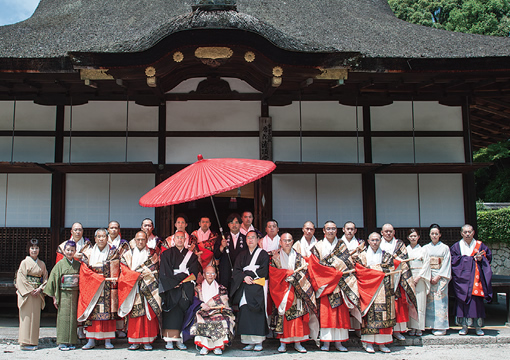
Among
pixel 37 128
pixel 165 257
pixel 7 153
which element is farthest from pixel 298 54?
pixel 7 153

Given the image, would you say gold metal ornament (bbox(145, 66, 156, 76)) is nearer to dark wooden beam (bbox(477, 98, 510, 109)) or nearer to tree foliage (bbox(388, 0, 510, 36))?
dark wooden beam (bbox(477, 98, 510, 109))

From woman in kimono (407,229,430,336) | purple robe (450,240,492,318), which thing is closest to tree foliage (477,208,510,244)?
purple robe (450,240,492,318)

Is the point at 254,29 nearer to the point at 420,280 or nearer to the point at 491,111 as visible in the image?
the point at 420,280

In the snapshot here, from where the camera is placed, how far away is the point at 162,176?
721 cm

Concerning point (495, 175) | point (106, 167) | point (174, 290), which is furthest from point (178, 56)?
point (495, 175)

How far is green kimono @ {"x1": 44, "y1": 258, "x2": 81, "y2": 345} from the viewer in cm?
541

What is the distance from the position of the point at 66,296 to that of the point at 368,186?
4894 mm

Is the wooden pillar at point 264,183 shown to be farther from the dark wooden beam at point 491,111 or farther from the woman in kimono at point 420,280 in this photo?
the dark wooden beam at point 491,111

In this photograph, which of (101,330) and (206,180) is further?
(101,330)

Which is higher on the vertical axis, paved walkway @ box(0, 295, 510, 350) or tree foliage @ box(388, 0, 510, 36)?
tree foliage @ box(388, 0, 510, 36)

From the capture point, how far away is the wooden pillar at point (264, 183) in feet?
23.3

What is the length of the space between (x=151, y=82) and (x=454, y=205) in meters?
5.38

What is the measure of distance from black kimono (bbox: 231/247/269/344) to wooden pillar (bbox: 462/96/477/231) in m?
4.02

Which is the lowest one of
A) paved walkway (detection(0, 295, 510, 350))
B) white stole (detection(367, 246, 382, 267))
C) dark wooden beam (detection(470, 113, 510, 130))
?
paved walkway (detection(0, 295, 510, 350))
